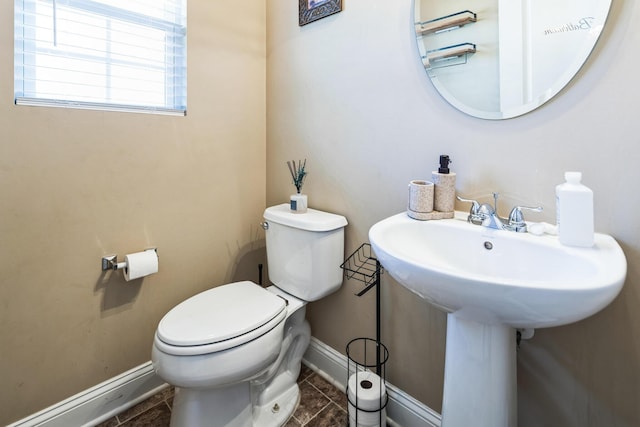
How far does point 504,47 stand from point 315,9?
2.82 feet

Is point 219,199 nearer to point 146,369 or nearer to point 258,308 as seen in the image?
point 258,308

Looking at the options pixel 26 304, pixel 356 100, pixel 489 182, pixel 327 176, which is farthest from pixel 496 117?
pixel 26 304

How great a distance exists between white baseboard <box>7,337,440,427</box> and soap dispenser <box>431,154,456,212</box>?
79 cm

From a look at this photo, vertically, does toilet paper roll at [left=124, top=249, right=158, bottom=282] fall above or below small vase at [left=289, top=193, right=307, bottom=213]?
below

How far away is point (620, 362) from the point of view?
2.69 feet

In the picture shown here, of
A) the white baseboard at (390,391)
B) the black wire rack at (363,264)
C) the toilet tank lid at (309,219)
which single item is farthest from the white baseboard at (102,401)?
the black wire rack at (363,264)

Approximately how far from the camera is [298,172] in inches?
60.6

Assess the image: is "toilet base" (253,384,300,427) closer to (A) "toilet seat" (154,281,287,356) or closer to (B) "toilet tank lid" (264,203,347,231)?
(A) "toilet seat" (154,281,287,356)

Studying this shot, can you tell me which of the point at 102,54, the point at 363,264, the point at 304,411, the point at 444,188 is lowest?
the point at 304,411

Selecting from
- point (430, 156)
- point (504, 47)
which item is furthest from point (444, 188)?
point (504, 47)

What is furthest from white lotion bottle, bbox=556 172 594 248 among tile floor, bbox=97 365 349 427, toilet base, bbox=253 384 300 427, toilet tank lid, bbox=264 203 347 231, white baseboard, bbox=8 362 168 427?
white baseboard, bbox=8 362 168 427

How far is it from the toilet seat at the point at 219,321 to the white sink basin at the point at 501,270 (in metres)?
0.56

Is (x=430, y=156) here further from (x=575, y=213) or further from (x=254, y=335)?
(x=254, y=335)

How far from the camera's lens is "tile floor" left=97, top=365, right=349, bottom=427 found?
4.27ft
